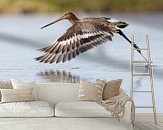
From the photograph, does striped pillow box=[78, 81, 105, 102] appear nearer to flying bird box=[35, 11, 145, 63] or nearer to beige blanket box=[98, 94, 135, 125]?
beige blanket box=[98, 94, 135, 125]

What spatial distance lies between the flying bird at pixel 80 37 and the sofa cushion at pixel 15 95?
81 centimetres

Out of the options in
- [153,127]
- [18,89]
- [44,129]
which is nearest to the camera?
[44,129]

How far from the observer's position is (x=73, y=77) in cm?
612

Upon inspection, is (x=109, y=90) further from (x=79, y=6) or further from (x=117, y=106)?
(x=79, y=6)

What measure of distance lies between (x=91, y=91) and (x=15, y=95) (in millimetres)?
913

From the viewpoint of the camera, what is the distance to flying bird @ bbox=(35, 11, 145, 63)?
611cm

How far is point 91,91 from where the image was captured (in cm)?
552

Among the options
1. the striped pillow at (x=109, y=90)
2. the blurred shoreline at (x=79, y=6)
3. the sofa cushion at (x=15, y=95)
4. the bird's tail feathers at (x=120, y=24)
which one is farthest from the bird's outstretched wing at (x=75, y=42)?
the sofa cushion at (x=15, y=95)

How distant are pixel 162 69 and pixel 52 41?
152cm

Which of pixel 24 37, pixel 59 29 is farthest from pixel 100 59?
pixel 24 37

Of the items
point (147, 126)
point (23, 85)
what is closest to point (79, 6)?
point (23, 85)

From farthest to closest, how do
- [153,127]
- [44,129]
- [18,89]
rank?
1. [153,127]
2. [18,89]
3. [44,129]

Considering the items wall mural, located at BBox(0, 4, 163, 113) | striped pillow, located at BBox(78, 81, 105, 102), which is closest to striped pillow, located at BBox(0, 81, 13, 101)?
wall mural, located at BBox(0, 4, 163, 113)

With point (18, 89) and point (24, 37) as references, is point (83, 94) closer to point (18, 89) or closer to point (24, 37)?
point (18, 89)
